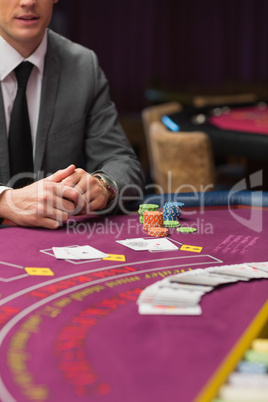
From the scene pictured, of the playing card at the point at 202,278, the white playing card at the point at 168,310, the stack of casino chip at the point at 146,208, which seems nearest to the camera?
the white playing card at the point at 168,310

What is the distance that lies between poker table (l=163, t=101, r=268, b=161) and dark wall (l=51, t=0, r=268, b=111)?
11.6 feet

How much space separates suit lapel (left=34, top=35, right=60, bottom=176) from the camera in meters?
2.44

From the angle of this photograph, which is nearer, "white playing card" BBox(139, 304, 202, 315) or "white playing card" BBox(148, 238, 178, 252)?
"white playing card" BBox(139, 304, 202, 315)

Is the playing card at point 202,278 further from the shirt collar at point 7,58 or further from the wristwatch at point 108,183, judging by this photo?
the shirt collar at point 7,58

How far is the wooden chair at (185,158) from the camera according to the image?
3.12 meters

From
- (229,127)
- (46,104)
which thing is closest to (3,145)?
(46,104)

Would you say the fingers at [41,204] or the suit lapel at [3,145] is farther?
the suit lapel at [3,145]

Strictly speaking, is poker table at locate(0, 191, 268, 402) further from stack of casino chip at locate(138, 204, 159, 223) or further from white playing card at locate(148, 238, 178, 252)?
stack of casino chip at locate(138, 204, 159, 223)

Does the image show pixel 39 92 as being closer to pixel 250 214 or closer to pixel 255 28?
pixel 250 214

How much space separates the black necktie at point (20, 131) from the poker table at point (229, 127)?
48.6 inches

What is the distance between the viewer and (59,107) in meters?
2.48

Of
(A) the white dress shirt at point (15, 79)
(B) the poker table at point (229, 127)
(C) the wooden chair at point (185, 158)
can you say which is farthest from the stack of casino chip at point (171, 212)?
(B) the poker table at point (229, 127)

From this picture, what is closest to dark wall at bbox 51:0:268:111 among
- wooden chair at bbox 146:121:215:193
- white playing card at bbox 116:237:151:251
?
wooden chair at bbox 146:121:215:193

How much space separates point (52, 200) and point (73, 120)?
0.78m
